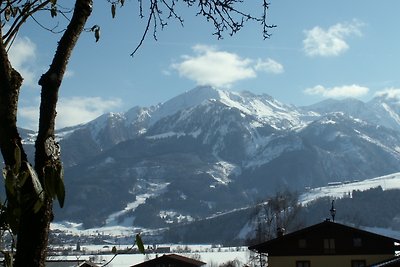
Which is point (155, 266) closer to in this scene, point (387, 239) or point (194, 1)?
point (387, 239)

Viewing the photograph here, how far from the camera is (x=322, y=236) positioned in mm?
Answer: 44312

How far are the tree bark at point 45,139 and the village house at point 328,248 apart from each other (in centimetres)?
3952

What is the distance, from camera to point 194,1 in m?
4.84

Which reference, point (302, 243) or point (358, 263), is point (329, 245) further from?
point (358, 263)

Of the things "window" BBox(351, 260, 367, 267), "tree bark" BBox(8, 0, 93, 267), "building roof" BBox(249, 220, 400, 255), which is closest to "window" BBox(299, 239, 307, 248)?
"building roof" BBox(249, 220, 400, 255)

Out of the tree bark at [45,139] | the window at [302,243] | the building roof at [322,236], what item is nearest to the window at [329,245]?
the building roof at [322,236]

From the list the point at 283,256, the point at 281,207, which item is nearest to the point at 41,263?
the point at 283,256

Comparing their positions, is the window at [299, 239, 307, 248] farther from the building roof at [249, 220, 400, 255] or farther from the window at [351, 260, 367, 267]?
the window at [351, 260, 367, 267]

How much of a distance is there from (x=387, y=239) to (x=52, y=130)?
4141 centimetres

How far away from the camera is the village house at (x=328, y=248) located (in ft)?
139

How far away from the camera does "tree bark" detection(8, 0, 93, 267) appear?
3.00m

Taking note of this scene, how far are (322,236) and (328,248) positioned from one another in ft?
3.34

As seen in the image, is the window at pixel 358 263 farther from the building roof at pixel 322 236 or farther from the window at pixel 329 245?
the window at pixel 329 245

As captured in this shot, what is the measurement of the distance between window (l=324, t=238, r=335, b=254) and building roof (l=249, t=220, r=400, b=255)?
0.29 m
